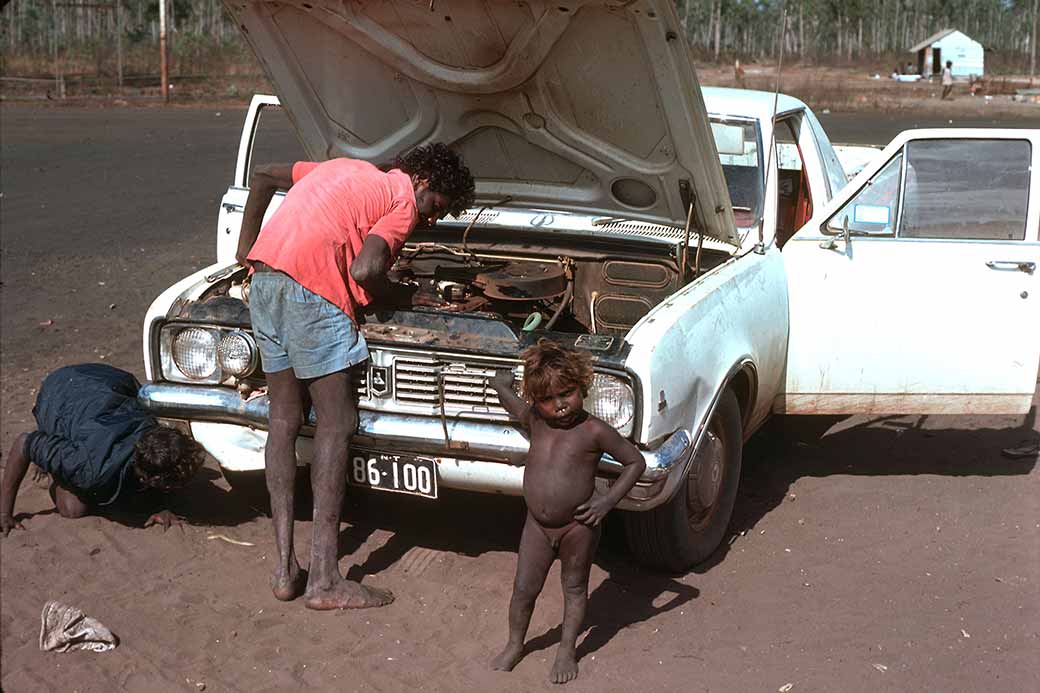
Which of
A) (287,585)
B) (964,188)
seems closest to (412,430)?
(287,585)

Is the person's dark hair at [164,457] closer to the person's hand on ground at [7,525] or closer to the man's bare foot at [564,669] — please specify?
the person's hand on ground at [7,525]

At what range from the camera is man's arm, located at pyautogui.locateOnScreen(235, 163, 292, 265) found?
473 cm

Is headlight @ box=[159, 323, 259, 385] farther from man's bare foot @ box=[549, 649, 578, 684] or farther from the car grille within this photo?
man's bare foot @ box=[549, 649, 578, 684]

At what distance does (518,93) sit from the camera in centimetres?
507

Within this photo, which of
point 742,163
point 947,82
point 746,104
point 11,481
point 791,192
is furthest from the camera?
point 947,82

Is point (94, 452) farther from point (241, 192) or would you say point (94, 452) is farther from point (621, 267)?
point (621, 267)

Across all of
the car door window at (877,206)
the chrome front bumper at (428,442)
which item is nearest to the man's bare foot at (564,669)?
the chrome front bumper at (428,442)

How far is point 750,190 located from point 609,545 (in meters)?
2.02

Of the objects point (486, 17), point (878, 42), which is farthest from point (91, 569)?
point (878, 42)

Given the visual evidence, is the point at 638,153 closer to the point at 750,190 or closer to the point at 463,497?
the point at 750,190

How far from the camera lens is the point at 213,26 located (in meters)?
48.4

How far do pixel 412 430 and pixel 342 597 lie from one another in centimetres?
64

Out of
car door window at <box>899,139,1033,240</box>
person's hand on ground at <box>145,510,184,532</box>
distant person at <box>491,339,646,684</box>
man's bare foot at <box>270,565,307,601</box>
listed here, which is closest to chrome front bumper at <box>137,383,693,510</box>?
distant person at <box>491,339,646,684</box>

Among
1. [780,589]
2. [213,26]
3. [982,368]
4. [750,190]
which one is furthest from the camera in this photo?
[213,26]
